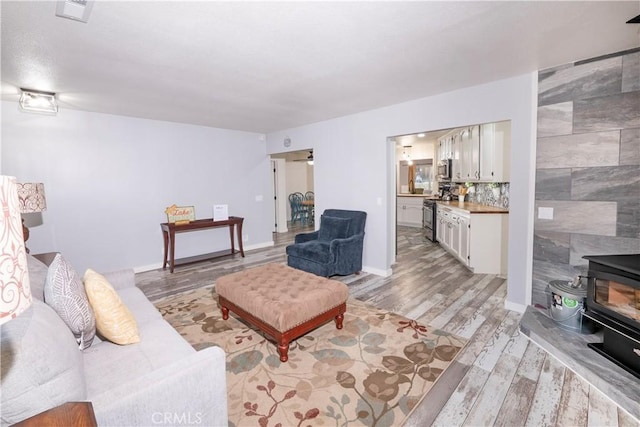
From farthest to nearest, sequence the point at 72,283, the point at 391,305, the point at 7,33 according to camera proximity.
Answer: the point at 391,305 → the point at 7,33 → the point at 72,283

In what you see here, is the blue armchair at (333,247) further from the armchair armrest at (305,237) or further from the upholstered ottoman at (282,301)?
the upholstered ottoman at (282,301)

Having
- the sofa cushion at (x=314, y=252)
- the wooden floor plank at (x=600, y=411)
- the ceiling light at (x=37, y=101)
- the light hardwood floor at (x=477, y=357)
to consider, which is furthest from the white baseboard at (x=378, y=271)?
the ceiling light at (x=37, y=101)

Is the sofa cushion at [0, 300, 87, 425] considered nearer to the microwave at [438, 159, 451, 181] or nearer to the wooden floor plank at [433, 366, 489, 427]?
the wooden floor plank at [433, 366, 489, 427]

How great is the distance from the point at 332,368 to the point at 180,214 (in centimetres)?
385

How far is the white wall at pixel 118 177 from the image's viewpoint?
3.82 m

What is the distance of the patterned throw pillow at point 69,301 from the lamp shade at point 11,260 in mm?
1016

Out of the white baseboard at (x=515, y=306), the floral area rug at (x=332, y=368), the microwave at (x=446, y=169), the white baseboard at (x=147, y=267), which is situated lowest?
the floral area rug at (x=332, y=368)

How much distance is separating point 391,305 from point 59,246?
4544 millimetres

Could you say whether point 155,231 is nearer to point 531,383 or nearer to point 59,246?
point 59,246

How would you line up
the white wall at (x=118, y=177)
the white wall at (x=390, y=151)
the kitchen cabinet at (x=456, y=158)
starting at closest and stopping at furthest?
the white wall at (x=390, y=151) < the white wall at (x=118, y=177) < the kitchen cabinet at (x=456, y=158)

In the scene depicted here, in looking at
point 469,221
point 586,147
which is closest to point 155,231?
point 469,221

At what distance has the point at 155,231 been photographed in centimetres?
482

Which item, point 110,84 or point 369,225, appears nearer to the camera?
point 110,84

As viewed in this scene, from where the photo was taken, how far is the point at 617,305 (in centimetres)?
211
